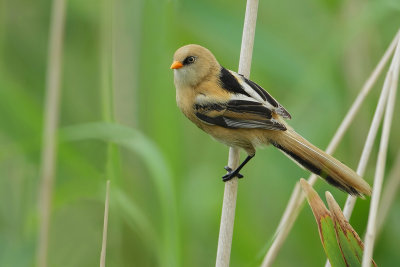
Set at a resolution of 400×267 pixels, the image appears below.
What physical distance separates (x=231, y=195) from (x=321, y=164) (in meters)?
0.36

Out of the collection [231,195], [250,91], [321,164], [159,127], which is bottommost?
[231,195]

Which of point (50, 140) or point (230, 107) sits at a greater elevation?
point (230, 107)

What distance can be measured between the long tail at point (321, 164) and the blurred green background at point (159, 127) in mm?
520

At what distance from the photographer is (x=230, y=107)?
106 inches

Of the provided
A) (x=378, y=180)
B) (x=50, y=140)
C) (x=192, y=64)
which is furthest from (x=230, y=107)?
(x=378, y=180)

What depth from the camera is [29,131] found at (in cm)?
319

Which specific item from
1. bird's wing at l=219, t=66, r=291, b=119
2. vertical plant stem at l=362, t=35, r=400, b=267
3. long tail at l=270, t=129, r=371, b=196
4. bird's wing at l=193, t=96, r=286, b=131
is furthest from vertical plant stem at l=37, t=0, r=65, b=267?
vertical plant stem at l=362, t=35, r=400, b=267

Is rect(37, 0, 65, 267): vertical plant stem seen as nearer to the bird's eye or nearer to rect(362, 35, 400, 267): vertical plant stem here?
the bird's eye

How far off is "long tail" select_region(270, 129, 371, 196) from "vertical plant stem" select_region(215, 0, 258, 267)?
278 mm

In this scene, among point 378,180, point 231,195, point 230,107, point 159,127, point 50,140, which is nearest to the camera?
point 378,180

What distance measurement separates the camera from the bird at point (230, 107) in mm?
2561

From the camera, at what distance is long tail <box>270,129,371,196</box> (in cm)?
216

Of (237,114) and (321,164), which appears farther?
(237,114)

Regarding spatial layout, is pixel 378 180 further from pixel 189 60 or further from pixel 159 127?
pixel 159 127
